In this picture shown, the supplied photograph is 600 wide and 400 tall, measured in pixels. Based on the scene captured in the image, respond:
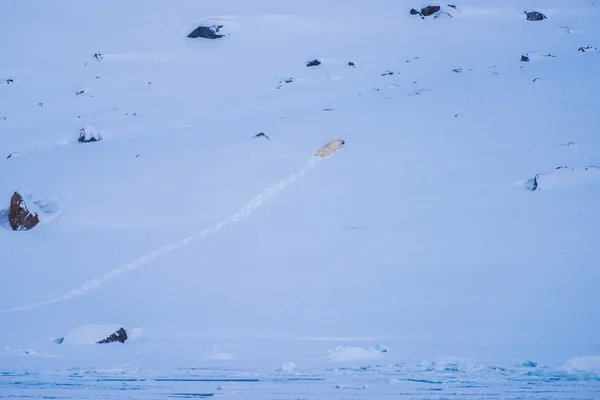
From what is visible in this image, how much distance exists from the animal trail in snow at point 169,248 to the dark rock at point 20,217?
1.62 m

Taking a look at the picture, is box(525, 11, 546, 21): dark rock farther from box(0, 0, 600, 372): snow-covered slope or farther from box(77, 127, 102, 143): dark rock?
box(77, 127, 102, 143): dark rock

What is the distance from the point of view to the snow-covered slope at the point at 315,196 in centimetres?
529

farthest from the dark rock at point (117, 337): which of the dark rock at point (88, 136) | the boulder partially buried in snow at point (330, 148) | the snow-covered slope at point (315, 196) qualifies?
the dark rock at point (88, 136)

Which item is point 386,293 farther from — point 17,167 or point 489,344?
point 17,167

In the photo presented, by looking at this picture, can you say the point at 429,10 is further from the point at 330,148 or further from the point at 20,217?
the point at 20,217

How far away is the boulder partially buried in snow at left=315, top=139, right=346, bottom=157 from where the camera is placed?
29.5 ft

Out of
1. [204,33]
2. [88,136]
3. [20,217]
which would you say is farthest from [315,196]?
[204,33]

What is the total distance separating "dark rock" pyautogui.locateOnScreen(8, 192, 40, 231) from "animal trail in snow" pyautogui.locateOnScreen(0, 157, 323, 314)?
162cm

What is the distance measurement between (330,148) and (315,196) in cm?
148

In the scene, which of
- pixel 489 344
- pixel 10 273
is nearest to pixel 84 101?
pixel 10 273

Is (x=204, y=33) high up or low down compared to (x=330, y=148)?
up

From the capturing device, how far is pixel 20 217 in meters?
7.21

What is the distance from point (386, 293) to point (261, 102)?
276 inches

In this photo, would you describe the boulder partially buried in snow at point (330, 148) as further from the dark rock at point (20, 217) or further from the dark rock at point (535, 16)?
the dark rock at point (535, 16)
